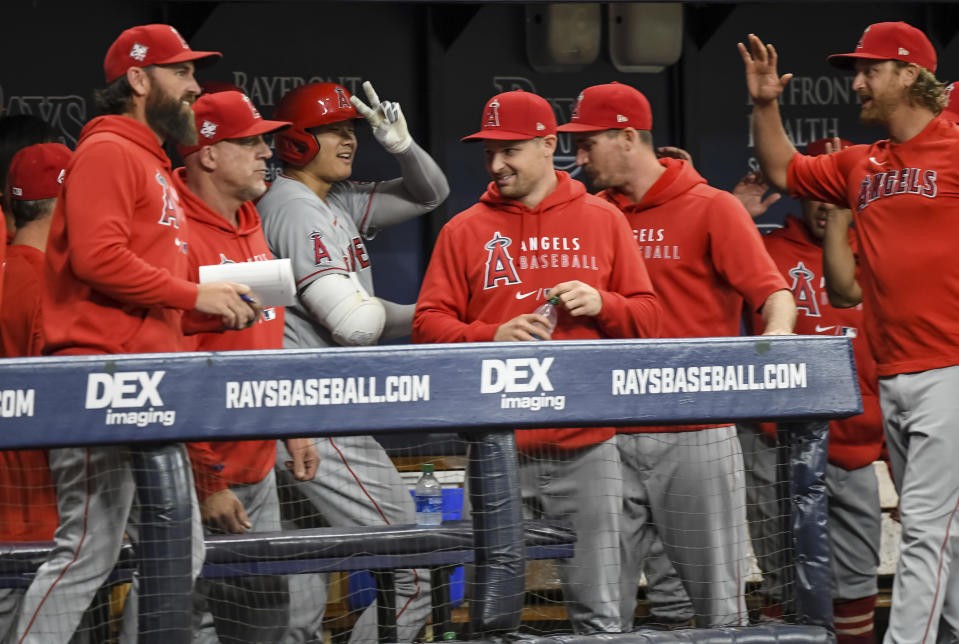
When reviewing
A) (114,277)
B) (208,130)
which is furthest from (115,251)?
(208,130)

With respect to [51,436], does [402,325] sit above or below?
above

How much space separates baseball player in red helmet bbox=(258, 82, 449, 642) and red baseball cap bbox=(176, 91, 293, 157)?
0.41m

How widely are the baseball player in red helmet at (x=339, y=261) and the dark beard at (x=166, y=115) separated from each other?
771mm

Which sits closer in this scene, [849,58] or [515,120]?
[515,120]

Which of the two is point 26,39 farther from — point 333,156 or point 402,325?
point 402,325

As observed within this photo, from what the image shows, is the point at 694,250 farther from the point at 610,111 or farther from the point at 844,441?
the point at 844,441

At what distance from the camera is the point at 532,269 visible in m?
3.80

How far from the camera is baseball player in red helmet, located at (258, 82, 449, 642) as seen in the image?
12.9ft

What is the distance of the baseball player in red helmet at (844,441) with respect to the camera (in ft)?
15.3

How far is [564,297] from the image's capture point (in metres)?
Result: 3.53

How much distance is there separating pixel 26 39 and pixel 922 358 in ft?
11.7

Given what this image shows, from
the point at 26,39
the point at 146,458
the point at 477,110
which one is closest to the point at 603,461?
the point at 146,458

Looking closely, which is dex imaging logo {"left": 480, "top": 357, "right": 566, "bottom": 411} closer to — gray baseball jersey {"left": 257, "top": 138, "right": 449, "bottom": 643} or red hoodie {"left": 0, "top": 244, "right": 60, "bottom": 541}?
gray baseball jersey {"left": 257, "top": 138, "right": 449, "bottom": 643}

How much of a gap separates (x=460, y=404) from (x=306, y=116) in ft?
5.91
